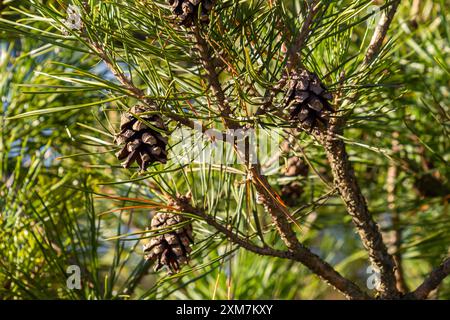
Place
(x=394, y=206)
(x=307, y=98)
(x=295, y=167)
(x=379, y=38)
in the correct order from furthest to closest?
1. (x=394, y=206)
2. (x=295, y=167)
3. (x=379, y=38)
4. (x=307, y=98)

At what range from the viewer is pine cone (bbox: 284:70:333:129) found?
1.67 feet

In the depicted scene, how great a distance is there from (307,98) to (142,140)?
14 cm

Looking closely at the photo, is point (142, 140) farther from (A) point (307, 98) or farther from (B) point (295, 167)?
(B) point (295, 167)

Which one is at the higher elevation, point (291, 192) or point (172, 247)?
point (291, 192)

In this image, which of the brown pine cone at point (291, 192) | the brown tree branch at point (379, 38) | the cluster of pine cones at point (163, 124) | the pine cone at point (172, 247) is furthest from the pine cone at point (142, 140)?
the brown pine cone at point (291, 192)

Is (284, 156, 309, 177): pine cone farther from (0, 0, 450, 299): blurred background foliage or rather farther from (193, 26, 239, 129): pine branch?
(193, 26, 239, 129): pine branch

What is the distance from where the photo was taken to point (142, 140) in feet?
1.76

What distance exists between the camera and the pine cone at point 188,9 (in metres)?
0.51

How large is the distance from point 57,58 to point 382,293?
1.98 feet

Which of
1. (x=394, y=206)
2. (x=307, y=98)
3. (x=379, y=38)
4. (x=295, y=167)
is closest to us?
(x=307, y=98)

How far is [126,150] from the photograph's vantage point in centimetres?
55

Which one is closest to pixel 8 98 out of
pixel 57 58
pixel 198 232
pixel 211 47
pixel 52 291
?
pixel 57 58

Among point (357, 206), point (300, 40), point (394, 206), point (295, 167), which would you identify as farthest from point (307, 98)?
point (394, 206)
